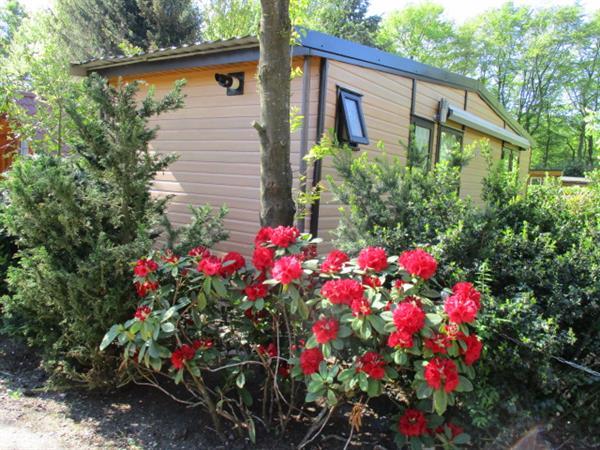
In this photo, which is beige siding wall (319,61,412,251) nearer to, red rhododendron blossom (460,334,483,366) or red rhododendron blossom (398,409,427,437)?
red rhododendron blossom (398,409,427,437)

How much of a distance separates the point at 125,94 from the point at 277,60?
1033 mm

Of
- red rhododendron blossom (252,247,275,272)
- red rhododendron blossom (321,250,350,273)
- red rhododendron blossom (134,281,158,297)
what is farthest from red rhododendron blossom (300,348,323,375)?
red rhododendron blossom (134,281,158,297)

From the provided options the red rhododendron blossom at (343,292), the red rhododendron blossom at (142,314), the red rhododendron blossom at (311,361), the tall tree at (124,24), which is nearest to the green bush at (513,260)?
the red rhododendron blossom at (343,292)

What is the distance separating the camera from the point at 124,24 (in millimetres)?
14688

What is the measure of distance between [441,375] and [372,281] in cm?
53

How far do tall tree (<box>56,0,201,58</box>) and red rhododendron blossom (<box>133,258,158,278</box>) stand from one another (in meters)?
12.9

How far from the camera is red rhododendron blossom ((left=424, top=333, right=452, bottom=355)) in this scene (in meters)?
1.99

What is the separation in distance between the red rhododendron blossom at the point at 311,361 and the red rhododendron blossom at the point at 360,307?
0.32 m

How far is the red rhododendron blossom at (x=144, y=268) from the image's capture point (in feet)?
8.21

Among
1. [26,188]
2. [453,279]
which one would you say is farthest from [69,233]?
[453,279]

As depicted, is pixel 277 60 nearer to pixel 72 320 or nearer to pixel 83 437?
pixel 72 320

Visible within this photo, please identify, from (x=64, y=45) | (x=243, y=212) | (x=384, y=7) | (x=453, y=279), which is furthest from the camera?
(x=384, y=7)

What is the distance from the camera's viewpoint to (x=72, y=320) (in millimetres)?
2949

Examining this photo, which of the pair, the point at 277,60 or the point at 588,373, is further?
the point at 277,60
